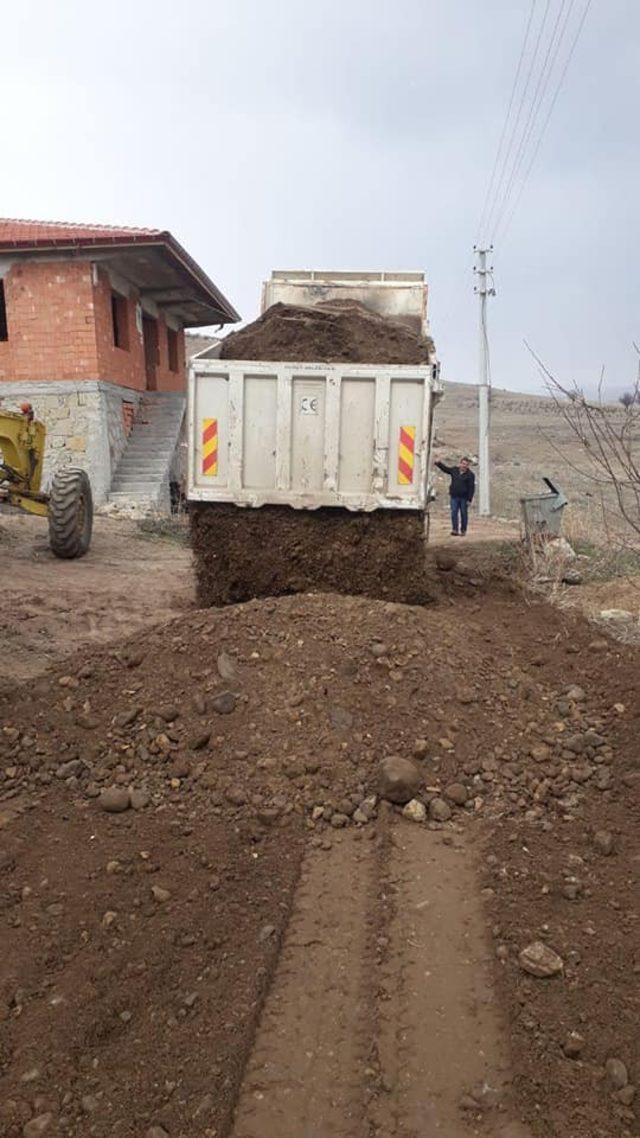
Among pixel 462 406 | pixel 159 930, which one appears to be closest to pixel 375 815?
pixel 159 930

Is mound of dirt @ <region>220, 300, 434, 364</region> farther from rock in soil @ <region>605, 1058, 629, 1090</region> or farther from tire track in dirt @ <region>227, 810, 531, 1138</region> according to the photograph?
rock in soil @ <region>605, 1058, 629, 1090</region>

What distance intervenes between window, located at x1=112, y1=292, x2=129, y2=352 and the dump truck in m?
9.70

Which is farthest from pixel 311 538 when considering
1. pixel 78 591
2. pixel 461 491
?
pixel 461 491

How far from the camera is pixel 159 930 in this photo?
2.91 meters

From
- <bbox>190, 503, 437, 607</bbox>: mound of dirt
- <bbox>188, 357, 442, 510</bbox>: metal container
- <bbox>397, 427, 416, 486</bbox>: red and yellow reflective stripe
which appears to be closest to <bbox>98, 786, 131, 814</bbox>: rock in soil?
<bbox>190, 503, 437, 607</bbox>: mound of dirt

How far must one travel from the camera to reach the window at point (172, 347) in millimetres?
20359

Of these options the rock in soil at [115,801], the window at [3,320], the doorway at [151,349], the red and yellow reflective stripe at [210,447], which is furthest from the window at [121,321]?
the rock in soil at [115,801]

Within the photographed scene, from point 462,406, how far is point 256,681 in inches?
A: 2152

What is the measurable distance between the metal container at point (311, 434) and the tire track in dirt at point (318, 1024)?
151 inches

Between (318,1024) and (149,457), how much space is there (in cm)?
1389

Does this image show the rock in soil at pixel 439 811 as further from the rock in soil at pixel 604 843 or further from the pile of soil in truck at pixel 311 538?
the pile of soil in truck at pixel 311 538

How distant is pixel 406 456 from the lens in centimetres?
661

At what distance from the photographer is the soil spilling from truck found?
2295 millimetres

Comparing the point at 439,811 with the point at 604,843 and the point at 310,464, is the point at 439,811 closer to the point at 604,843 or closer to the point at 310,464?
the point at 604,843
